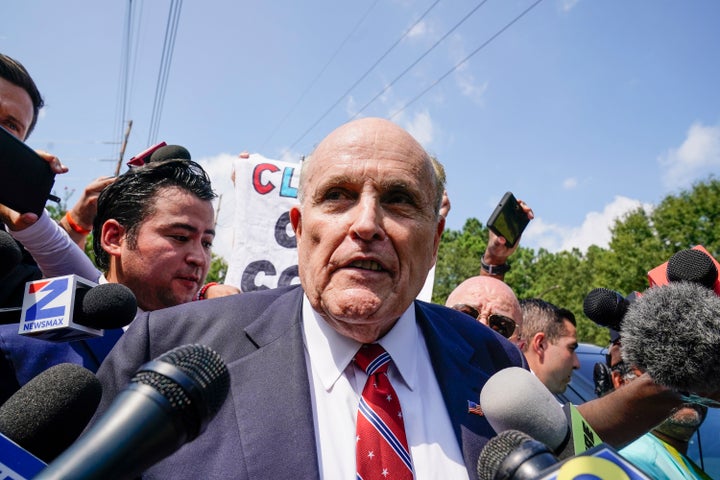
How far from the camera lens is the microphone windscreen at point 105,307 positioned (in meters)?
1.54

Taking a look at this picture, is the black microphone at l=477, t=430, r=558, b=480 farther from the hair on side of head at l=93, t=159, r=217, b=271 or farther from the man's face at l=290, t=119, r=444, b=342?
the hair on side of head at l=93, t=159, r=217, b=271

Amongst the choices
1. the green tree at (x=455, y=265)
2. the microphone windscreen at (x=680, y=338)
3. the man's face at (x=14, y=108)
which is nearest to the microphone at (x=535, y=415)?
the microphone windscreen at (x=680, y=338)

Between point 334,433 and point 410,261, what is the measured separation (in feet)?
2.19

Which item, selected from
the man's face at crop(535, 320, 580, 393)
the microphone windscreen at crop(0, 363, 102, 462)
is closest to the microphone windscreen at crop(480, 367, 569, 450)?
the microphone windscreen at crop(0, 363, 102, 462)

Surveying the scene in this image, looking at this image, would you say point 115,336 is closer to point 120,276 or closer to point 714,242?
point 120,276

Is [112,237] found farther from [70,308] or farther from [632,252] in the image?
[632,252]

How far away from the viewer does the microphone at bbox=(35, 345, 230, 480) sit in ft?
2.41

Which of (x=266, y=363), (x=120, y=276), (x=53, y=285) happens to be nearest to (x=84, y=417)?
(x=53, y=285)

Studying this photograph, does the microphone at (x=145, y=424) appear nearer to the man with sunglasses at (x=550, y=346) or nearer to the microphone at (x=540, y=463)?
the microphone at (x=540, y=463)

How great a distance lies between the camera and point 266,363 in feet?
6.22

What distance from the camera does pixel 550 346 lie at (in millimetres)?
4711

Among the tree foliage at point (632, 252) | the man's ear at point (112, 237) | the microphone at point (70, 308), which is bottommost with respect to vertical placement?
the microphone at point (70, 308)

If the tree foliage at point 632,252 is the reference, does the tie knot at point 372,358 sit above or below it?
below

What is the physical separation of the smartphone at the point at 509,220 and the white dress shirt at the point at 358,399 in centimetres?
218
